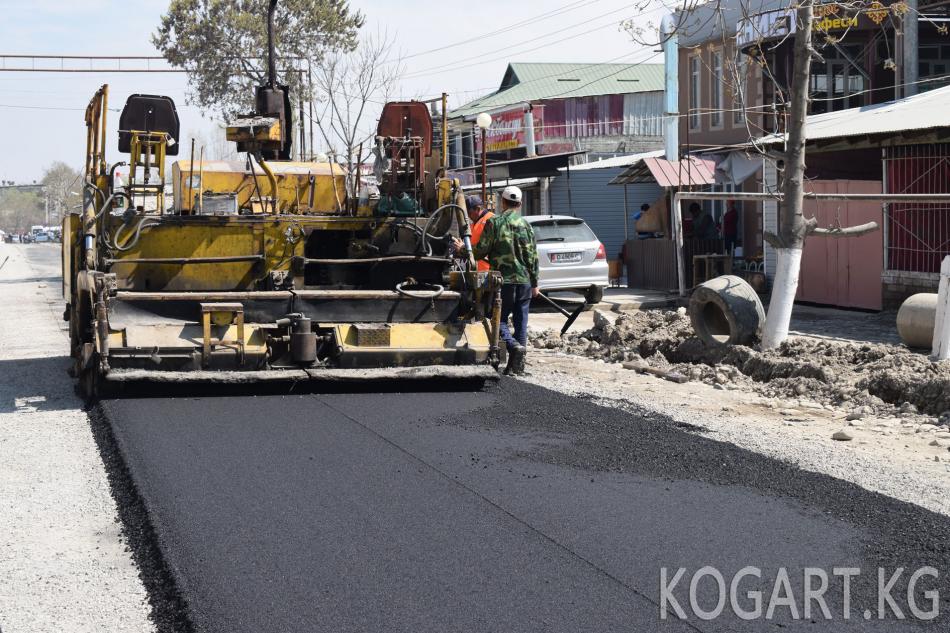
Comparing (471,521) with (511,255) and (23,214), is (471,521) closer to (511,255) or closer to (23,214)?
(511,255)

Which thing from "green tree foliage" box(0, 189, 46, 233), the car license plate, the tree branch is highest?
"green tree foliage" box(0, 189, 46, 233)

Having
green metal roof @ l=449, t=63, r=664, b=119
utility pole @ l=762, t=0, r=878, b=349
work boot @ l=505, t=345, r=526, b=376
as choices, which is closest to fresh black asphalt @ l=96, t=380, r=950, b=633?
work boot @ l=505, t=345, r=526, b=376

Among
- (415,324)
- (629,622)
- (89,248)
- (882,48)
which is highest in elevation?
(882,48)

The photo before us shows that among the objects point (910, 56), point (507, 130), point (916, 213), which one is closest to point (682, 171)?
point (910, 56)

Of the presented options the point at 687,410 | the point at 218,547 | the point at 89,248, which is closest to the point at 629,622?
the point at 218,547

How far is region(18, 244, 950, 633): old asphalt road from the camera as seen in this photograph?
4406 mm

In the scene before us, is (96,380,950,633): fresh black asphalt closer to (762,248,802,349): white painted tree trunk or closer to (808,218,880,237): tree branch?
(762,248,802,349): white painted tree trunk

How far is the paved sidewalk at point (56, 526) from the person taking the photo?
463 centimetres

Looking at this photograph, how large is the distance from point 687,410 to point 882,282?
8.01 m

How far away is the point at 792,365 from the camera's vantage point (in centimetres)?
1043

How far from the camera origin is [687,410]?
30.1 feet

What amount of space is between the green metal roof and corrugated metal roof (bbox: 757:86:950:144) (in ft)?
76.0

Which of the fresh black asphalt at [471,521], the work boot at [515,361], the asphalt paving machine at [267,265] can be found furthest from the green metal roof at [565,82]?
the fresh black asphalt at [471,521]

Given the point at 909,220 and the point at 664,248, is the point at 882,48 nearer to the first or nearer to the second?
the point at 664,248
